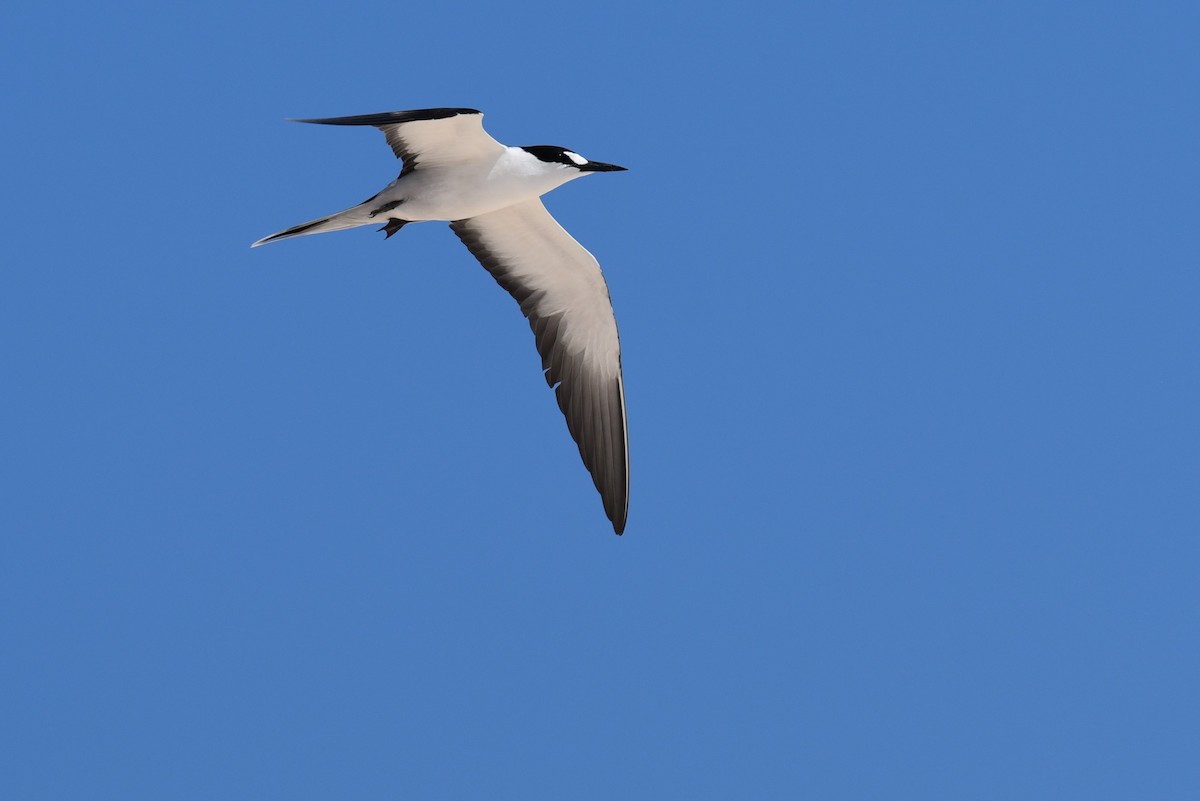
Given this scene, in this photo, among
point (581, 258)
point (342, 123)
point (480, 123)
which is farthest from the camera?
point (581, 258)

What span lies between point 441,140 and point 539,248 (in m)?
1.76

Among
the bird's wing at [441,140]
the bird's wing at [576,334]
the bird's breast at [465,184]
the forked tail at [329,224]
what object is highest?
the bird's wing at [441,140]

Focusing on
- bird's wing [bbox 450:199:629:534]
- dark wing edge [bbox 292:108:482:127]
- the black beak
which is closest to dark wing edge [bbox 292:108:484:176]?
dark wing edge [bbox 292:108:482:127]

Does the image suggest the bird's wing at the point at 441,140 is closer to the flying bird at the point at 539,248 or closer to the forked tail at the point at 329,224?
the flying bird at the point at 539,248

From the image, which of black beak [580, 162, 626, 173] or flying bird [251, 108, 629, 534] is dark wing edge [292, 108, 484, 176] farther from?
black beak [580, 162, 626, 173]

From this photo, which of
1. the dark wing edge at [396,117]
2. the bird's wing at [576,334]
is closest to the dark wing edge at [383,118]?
the dark wing edge at [396,117]

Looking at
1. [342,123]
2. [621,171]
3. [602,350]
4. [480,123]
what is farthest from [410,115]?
[602,350]

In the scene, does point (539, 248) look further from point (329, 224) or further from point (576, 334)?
point (329, 224)

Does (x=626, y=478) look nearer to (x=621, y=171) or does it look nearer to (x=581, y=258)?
(x=581, y=258)

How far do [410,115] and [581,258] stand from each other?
3192 millimetres

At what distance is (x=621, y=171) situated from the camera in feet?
37.1

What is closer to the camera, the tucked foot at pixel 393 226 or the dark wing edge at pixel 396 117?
the dark wing edge at pixel 396 117

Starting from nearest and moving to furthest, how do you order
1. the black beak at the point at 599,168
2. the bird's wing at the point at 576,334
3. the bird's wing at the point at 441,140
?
the bird's wing at the point at 441,140 → the black beak at the point at 599,168 → the bird's wing at the point at 576,334

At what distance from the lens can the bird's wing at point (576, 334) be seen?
12609 millimetres
